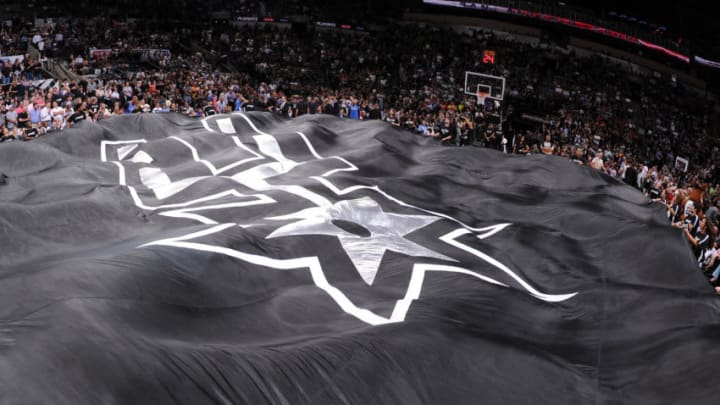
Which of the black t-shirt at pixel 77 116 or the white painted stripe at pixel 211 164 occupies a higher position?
the white painted stripe at pixel 211 164

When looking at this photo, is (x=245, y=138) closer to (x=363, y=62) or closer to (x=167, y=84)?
(x=167, y=84)

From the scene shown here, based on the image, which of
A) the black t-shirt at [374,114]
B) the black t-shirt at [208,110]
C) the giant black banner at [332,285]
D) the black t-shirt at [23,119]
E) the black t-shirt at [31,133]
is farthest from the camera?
the black t-shirt at [374,114]

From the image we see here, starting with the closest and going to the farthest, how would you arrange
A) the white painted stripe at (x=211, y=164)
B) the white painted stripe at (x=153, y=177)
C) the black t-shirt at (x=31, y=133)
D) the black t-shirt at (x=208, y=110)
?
the white painted stripe at (x=153, y=177), the white painted stripe at (x=211, y=164), the black t-shirt at (x=31, y=133), the black t-shirt at (x=208, y=110)

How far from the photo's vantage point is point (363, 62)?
3328 cm

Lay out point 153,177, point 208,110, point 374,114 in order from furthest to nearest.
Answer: point 374,114 < point 208,110 < point 153,177

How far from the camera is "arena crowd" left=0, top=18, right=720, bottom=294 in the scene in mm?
17062

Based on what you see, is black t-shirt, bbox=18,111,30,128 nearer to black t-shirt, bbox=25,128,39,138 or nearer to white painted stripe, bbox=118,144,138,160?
black t-shirt, bbox=25,128,39,138

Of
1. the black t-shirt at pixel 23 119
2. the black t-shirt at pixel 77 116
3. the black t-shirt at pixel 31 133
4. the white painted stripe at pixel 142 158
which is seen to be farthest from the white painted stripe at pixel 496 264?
the black t-shirt at pixel 23 119

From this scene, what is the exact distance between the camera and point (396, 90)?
30188 millimetres

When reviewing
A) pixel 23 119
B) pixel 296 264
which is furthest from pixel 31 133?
pixel 296 264

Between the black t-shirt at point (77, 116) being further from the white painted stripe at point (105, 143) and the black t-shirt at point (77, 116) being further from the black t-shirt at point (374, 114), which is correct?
the black t-shirt at point (374, 114)

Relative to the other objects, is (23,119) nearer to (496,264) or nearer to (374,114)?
(374,114)

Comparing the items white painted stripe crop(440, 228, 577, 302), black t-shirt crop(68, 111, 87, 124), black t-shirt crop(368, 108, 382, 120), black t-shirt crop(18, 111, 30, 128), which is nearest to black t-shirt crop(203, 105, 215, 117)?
black t-shirt crop(68, 111, 87, 124)

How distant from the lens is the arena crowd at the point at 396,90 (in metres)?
17.1
